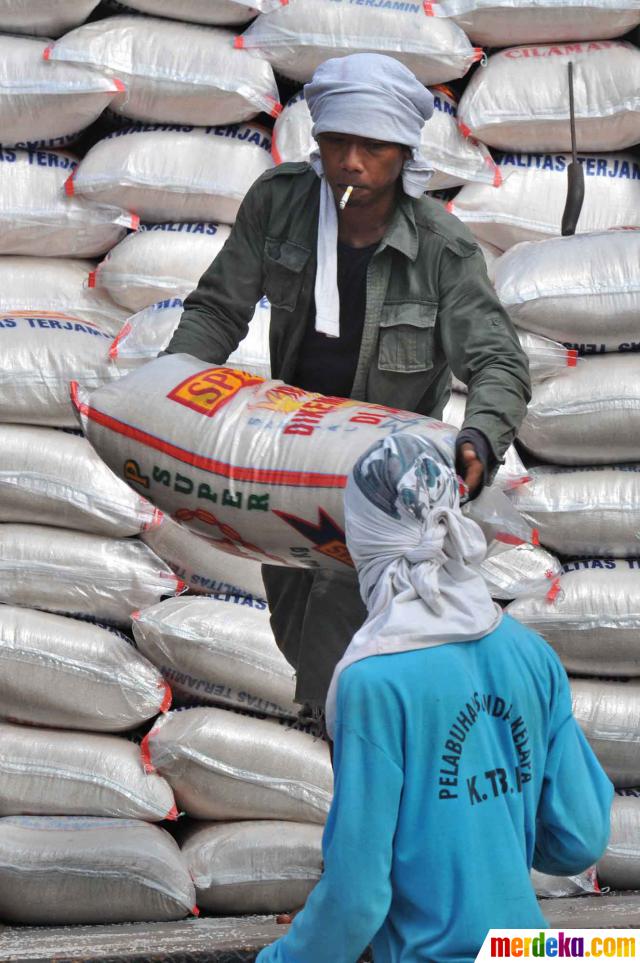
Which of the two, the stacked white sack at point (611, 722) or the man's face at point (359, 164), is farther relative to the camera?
the stacked white sack at point (611, 722)

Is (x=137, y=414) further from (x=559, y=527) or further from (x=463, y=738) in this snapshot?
(x=559, y=527)

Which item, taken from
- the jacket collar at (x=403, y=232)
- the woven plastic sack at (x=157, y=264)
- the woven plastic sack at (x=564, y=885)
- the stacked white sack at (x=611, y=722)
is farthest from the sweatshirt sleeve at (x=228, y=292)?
the woven plastic sack at (x=564, y=885)

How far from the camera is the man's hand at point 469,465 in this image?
1.90 m

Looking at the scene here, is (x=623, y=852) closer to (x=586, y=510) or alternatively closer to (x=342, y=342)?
(x=586, y=510)

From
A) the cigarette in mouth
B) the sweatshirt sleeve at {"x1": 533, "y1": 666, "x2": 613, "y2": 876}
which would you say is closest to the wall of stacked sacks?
the cigarette in mouth

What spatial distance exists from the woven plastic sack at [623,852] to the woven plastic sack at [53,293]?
1643 mm

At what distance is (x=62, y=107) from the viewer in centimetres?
328

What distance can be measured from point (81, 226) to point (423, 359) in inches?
54.3

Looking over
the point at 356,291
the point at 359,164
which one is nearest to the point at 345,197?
the point at 359,164

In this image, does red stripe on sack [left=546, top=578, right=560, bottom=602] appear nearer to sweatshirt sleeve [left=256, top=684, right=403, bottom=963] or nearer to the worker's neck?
A: the worker's neck

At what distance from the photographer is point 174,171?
330 centimetres

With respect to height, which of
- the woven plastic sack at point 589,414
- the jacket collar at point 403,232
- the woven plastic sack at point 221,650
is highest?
the jacket collar at point 403,232

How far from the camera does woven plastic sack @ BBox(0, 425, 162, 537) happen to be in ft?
10.5

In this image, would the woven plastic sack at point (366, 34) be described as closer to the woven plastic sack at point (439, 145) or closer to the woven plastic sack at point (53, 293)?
the woven plastic sack at point (439, 145)
